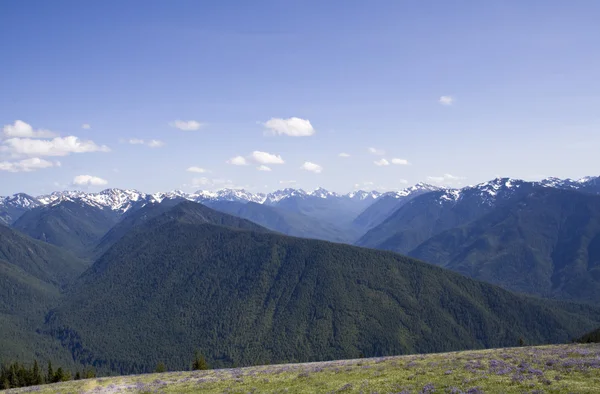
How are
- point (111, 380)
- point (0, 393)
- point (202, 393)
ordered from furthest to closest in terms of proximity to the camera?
1. point (111, 380)
2. point (0, 393)
3. point (202, 393)

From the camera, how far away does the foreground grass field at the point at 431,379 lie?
38625mm

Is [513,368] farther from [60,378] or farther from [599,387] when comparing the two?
[60,378]

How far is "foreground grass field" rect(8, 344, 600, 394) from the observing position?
38.6 metres

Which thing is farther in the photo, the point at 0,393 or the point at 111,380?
the point at 111,380

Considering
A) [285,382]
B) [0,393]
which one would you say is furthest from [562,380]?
[0,393]

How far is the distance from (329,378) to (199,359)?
250ft

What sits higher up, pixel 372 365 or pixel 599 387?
pixel 599 387

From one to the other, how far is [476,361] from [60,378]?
4283 inches

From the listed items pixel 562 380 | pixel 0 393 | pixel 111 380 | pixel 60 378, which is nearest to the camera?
pixel 562 380

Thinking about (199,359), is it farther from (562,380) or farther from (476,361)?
(562,380)

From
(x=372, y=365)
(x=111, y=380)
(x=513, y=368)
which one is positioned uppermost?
(x=513, y=368)

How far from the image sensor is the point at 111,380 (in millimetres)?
74812

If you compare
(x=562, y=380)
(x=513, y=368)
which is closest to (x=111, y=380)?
(x=513, y=368)

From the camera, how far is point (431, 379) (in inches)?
1742
